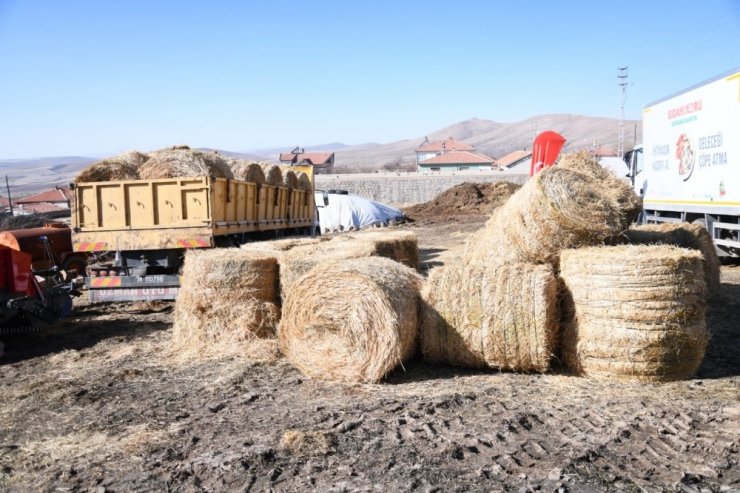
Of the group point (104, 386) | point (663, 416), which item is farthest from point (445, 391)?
point (104, 386)

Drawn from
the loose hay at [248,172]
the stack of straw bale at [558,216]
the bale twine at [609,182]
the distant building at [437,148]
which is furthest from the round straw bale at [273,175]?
the distant building at [437,148]

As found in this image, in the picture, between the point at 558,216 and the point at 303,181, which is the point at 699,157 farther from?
the point at 303,181

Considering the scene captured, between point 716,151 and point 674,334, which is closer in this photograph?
point 674,334

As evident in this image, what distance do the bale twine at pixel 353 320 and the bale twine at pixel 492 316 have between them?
247mm

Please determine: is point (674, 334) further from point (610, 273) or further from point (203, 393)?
point (203, 393)

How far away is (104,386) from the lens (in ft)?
20.1

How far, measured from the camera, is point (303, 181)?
55.5 feet

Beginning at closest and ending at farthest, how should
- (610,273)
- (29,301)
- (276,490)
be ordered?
(276,490), (610,273), (29,301)

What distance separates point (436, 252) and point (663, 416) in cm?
1432

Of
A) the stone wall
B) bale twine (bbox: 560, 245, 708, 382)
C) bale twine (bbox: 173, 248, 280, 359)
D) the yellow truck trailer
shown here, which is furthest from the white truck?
the stone wall

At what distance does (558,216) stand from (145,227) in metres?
6.72

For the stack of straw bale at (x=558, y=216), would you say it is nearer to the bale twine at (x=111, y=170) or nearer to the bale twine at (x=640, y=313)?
the bale twine at (x=640, y=313)

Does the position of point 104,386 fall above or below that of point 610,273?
below

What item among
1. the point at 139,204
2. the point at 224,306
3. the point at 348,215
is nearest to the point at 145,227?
the point at 139,204
